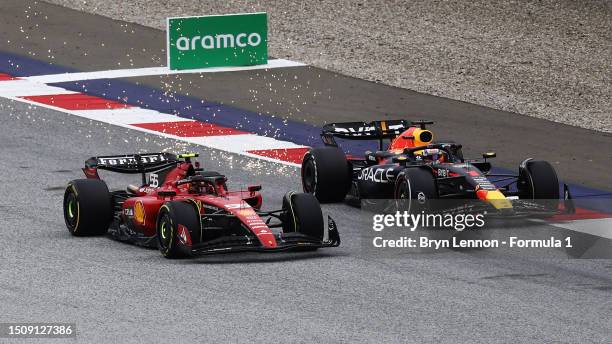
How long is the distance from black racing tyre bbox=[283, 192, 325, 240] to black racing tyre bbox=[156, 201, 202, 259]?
1.13m

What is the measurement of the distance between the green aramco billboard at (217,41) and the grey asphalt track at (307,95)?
1.64 ft

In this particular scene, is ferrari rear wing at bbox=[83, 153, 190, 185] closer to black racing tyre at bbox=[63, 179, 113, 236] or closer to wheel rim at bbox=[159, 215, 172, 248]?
black racing tyre at bbox=[63, 179, 113, 236]

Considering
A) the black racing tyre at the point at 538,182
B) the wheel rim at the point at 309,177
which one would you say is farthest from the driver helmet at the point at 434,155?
the wheel rim at the point at 309,177

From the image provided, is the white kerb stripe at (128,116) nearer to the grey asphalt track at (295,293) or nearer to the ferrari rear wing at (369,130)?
the ferrari rear wing at (369,130)

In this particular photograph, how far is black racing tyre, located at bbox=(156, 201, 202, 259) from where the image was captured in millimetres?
16750

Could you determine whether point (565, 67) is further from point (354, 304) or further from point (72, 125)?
point (354, 304)

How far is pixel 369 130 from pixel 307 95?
6.69m

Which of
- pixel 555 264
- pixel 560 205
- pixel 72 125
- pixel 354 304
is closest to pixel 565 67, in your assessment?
pixel 72 125

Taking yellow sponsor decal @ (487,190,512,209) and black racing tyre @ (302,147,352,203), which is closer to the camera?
yellow sponsor decal @ (487,190,512,209)

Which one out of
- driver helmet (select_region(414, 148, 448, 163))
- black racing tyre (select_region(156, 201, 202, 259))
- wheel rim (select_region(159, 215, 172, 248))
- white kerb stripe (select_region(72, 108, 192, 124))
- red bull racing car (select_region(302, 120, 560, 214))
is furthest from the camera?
white kerb stripe (select_region(72, 108, 192, 124))

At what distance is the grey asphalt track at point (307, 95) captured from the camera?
963 inches

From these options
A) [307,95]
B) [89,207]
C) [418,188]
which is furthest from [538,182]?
[307,95]

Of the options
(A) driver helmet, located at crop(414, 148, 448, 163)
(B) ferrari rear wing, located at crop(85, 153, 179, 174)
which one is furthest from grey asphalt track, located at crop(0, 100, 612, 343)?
(A) driver helmet, located at crop(414, 148, 448, 163)

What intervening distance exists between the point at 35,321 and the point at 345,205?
6694 mm
